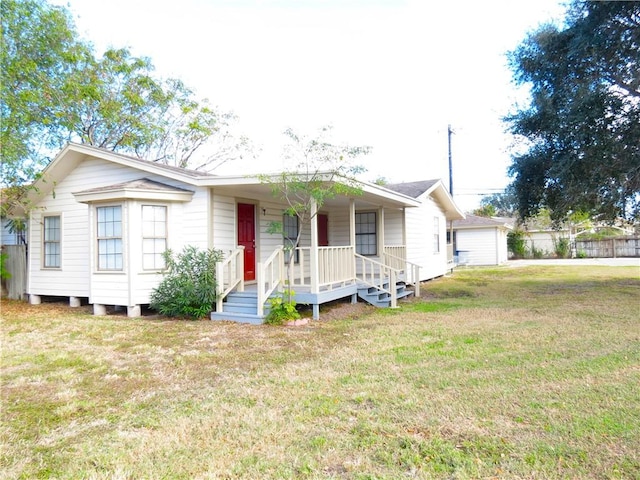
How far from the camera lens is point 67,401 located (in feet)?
13.7

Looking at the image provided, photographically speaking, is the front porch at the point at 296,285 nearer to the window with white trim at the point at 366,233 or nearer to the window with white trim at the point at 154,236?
the window with white trim at the point at 154,236

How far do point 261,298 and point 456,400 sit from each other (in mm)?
4818

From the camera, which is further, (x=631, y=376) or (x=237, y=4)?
(x=237, y=4)

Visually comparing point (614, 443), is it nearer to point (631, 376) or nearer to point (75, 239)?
point (631, 376)

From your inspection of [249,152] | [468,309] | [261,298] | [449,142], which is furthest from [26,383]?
[449,142]

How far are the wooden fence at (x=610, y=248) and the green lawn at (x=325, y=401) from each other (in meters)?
27.5

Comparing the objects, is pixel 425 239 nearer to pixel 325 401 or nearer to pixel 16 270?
pixel 325 401

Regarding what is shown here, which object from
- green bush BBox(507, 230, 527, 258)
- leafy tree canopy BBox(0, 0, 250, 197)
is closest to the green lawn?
leafy tree canopy BBox(0, 0, 250, 197)

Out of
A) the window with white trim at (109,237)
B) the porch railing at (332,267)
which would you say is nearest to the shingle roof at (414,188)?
the porch railing at (332,267)

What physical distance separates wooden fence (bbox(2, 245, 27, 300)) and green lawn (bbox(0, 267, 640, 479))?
480 centimetres

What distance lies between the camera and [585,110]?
36.3ft

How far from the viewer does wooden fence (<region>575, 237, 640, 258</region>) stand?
1222 inches

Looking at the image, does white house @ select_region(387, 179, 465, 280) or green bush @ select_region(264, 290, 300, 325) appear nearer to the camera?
green bush @ select_region(264, 290, 300, 325)

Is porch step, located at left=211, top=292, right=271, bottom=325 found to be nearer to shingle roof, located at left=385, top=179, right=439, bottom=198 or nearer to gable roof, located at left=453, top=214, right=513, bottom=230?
shingle roof, located at left=385, top=179, right=439, bottom=198
